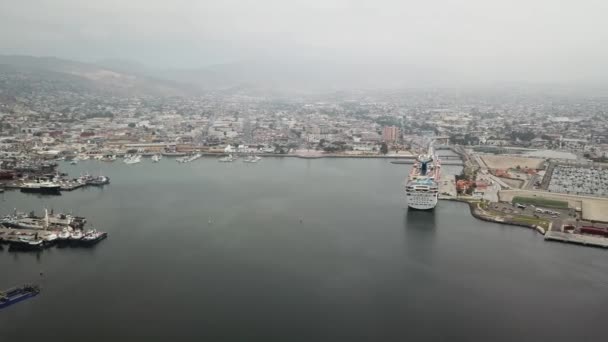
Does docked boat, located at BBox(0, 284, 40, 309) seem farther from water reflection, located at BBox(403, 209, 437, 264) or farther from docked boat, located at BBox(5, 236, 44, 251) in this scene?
water reflection, located at BBox(403, 209, 437, 264)

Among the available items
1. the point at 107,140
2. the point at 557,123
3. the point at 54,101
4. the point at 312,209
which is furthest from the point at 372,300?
the point at 54,101

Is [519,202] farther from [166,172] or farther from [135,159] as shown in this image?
[135,159]

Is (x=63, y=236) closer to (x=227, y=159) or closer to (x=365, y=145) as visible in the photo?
(x=227, y=159)

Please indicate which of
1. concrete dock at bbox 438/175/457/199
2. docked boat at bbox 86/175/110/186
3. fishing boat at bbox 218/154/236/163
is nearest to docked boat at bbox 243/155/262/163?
fishing boat at bbox 218/154/236/163

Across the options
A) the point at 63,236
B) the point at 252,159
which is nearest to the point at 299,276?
the point at 63,236

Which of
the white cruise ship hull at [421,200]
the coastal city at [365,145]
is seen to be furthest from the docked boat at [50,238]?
the white cruise ship hull at [421,200]

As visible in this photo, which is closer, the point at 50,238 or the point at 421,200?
the point at 50,238
